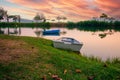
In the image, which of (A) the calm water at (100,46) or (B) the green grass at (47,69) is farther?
(A) the calm water at (100,46)

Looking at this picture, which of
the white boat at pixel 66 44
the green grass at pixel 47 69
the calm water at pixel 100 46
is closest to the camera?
the green grass at pixel 47 69

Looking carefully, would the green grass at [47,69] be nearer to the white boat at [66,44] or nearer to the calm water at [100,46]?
the white boat at [66,44]

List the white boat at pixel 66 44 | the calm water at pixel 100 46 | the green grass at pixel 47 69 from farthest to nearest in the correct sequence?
the calm water at pixel 100 46, the white boat at pixel 66 44, the green grass at pixel 47 69

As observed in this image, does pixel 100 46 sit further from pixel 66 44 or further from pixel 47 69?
pixel 47 69

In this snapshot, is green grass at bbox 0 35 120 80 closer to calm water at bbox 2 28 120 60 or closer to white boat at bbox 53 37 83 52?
white boat at bbox 53 37 83 52

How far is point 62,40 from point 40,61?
51.7 feet

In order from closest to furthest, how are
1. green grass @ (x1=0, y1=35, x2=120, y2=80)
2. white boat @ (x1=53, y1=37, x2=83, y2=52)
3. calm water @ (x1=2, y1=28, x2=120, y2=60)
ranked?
green grass @ (x1=0, y1=35, x2=120, y2=80) → white boat @ (x1=53, y1=37, x2=83, y2=52) → calm water @ (x1=2, y1=28, x2=120, y2=60)

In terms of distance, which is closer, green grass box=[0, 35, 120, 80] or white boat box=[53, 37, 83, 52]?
green grass box=[0, 35, 120, 80]

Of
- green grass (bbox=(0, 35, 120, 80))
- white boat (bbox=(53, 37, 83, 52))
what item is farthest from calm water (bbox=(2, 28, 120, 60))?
green grass (bbox=(0, 35, 120, 80))

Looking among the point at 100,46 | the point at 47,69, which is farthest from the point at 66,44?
the point at 47,69

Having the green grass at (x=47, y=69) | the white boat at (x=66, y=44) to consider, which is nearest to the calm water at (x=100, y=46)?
the white boat at (x=66, y=44)

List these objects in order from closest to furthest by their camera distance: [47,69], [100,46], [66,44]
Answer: [47,69] → [66,44] → [100,46]

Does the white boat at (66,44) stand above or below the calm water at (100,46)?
above

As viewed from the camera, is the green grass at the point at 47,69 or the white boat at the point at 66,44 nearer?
the green grass at the point at 47,69
